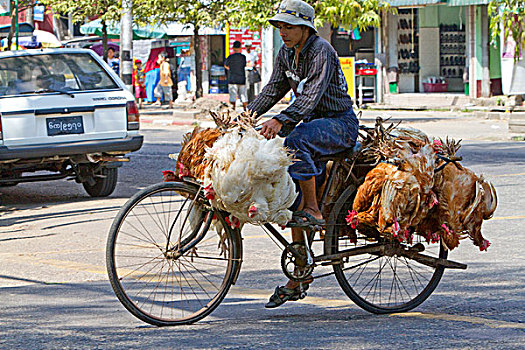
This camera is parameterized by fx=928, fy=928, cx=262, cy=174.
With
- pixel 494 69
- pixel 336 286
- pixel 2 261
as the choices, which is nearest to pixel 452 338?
pixel 336 286

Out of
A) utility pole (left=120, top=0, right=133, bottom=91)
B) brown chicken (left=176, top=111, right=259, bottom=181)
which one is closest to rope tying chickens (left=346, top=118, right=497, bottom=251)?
brown chicken (left=176, top=111, right=259, bottom=181)

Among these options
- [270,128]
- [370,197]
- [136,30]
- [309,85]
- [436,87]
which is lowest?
[370,197]

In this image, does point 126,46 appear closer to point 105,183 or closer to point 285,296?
point 105,183

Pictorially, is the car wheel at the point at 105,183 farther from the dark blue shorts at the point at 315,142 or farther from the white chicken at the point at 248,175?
the white chicken at the point at 248,175

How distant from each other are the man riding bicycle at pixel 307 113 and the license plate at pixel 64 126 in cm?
530

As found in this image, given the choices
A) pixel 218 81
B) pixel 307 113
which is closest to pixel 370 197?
pixel 307 113

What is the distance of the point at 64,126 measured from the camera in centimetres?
1067

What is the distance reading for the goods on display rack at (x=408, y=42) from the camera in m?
31.9

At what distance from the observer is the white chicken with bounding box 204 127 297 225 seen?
5.12 metres

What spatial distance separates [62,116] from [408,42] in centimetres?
2290

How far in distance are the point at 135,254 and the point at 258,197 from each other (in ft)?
9.05

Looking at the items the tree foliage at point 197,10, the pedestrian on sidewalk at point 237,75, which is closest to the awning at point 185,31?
the tree foliage at point 197,10

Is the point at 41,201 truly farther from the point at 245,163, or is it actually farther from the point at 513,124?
the point at 513,124

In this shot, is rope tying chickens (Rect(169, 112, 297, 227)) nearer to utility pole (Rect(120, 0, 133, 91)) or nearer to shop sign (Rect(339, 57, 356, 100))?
utility pole (Rect(120, 0, 133, 91))
